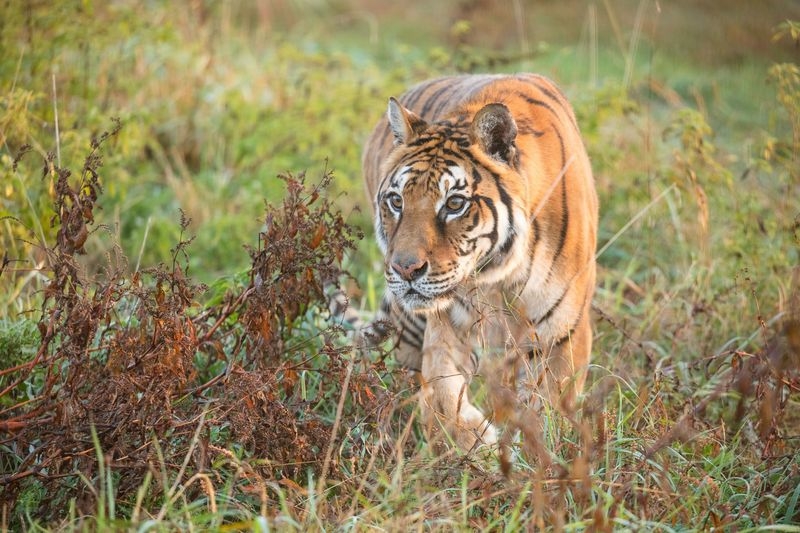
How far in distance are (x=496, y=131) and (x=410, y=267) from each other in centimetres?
65

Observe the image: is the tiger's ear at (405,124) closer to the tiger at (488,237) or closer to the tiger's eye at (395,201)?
the tiger at (488,237)

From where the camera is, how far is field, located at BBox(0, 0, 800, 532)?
2955 mm

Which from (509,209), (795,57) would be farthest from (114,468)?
(795,57)

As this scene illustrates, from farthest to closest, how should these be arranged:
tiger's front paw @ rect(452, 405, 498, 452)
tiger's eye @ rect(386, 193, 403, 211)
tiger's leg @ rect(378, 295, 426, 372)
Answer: tiger's leg @ rect(378, 295, 426, 372) → tiger's eye @ rect(386, 193, 403, 211) → tiger's front paw @ rect(452, 405, 498, 452)

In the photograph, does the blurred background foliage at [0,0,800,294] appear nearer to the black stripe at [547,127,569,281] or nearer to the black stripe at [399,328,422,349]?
the black stripe at [399,328,422,349]

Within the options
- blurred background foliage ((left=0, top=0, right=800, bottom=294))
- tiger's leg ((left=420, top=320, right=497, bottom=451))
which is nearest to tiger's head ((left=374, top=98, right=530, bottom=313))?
tiger's leg ((left=420, top=320, right=497, bottom=451))

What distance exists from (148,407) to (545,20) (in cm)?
967

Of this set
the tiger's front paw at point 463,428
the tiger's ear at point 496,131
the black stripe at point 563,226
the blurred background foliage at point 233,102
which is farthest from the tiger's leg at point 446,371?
the blurred background foliage at point 233,102

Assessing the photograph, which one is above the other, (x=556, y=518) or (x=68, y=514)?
(x=556, y=518)

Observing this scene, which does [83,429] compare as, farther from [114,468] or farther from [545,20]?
[545,20]

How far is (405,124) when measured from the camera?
382cm

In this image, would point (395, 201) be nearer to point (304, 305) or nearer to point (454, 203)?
point (454, 203)

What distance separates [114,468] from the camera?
312 centimetres

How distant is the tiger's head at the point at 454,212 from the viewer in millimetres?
3531
